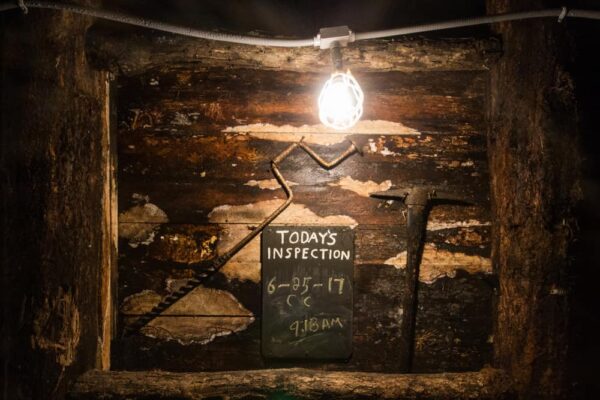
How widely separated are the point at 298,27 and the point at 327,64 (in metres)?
0.56

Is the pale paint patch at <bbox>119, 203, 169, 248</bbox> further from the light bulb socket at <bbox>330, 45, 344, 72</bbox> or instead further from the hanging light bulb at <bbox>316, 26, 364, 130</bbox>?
the light bulb socket at <bbox>330, 45, 344, 72</bbox>

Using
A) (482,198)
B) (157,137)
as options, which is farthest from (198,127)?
(482,198)

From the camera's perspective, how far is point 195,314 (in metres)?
2.76

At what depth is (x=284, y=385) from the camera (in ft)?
7.63

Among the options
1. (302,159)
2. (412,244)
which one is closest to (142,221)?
(302,159)

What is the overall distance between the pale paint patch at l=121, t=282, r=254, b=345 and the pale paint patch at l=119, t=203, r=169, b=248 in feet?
1.45

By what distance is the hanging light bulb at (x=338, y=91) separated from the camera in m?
2.21

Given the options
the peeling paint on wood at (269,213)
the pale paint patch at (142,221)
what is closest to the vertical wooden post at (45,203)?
the pale paint patch at (142,221)

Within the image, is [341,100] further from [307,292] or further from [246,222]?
[307,292]

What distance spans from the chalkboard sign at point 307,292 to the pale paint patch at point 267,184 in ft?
1.15

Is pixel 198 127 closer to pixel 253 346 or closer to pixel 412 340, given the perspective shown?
pixel 253 346

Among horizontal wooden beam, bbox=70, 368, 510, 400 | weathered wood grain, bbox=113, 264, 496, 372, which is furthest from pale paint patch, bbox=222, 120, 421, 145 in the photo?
horizontal wooden beam, bbox=70, 368, 510, 400

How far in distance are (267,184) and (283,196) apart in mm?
169

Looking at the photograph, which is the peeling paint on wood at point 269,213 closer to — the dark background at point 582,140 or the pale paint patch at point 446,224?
the pale paint patch at point 446,224
